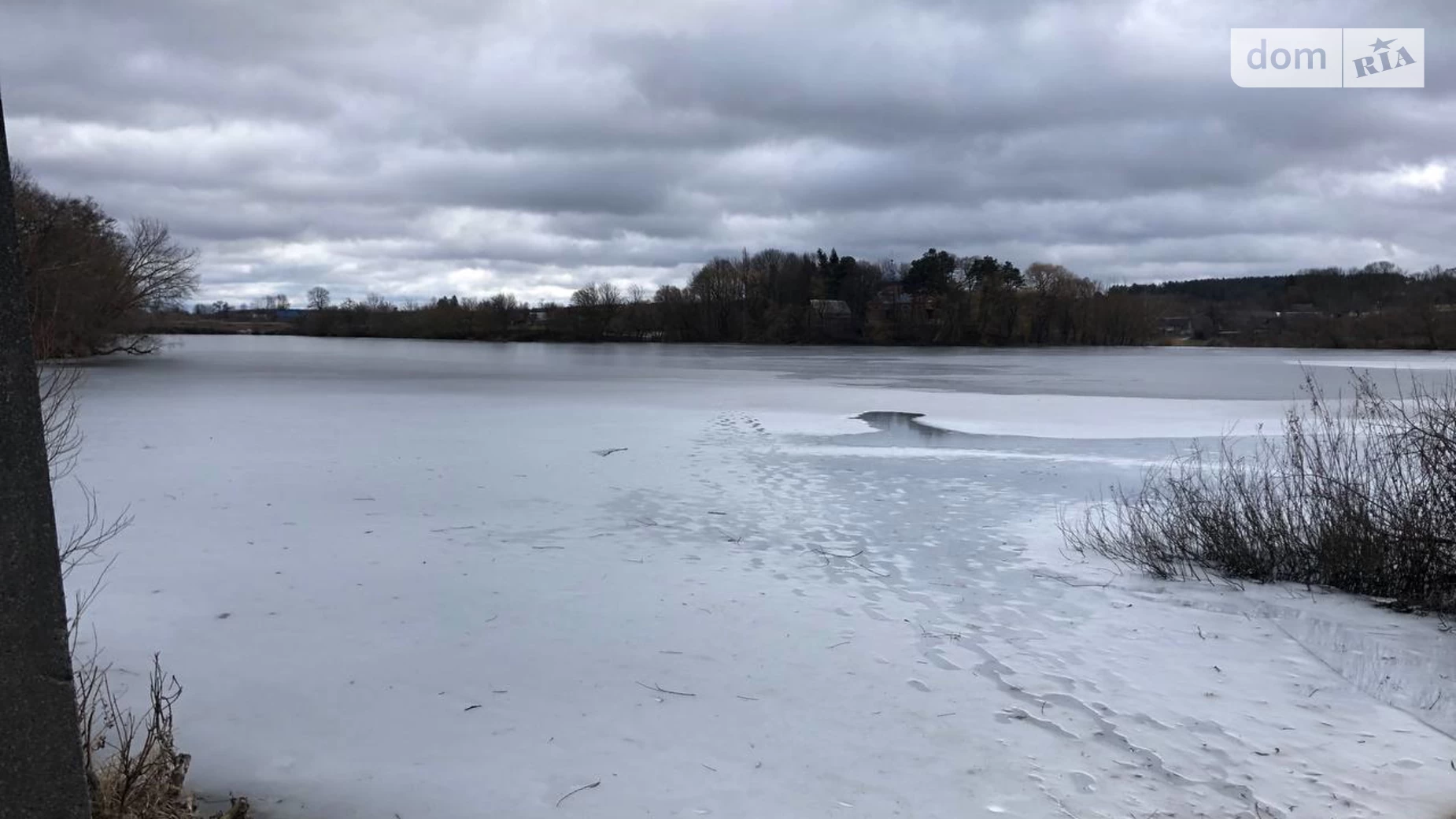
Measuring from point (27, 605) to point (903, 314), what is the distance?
8453cm

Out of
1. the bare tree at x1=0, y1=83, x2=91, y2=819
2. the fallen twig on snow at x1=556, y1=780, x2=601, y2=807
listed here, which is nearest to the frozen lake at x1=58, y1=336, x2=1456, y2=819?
A: the fallen twig on snow at x1=556, y1=780, x2=601, y2=807

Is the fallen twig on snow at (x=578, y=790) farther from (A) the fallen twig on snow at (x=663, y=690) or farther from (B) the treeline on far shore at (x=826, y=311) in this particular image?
(B) the treeline on far shore at (x=826, y=311)

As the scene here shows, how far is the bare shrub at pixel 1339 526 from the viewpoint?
6.26 metres

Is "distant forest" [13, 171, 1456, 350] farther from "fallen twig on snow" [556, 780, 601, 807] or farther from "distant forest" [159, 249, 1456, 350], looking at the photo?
"fallen twig on snow" [556, 780, 601, 807]

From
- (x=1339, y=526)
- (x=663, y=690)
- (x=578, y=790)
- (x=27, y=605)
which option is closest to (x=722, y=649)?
(x=663, y=690)

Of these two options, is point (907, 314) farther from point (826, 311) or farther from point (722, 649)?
point (722, 649)

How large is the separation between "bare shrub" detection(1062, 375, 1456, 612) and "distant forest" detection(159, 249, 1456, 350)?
7172 cm

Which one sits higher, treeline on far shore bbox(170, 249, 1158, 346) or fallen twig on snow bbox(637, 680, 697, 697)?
treeline on far shore bbox(170, 249, 1158, 346)

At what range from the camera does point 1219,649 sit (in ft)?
18.2

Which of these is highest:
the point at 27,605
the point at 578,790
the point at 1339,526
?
the point at 27,605

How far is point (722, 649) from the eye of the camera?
→ 5477mm

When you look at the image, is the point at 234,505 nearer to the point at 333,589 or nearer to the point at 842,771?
the point at 333,589

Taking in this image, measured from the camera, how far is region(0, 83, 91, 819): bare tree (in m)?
1.79

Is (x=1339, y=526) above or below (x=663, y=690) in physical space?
above
